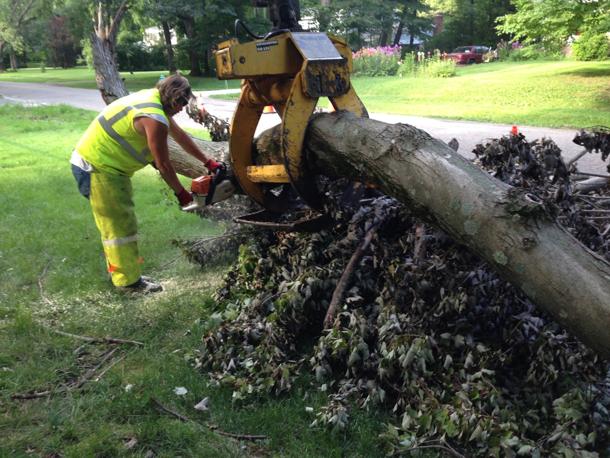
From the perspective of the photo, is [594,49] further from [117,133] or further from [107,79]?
[117,133]

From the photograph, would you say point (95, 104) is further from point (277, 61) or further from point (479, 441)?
point (479, 441)

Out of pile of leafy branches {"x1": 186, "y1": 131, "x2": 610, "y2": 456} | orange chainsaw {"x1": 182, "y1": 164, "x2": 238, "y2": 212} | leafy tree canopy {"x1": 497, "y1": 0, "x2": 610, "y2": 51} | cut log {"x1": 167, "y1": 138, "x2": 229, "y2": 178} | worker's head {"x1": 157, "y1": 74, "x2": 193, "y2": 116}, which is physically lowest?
pile of leafy branches {"x1": 186, "y1": 131, "x2": 610, "y2": 456}

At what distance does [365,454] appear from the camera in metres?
2.66

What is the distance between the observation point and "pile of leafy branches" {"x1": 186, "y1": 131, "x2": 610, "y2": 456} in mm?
2584

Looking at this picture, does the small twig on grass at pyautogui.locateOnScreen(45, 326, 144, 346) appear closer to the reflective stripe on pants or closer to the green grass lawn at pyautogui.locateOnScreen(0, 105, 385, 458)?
the green grass lawn at pyautogui.locateOnScreen(0, 105, 385, 458)

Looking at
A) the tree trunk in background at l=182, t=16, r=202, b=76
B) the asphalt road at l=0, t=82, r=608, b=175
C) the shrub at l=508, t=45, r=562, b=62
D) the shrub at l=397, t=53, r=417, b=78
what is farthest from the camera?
the tree trunk in background at l=182, t=16, r=202, b=76

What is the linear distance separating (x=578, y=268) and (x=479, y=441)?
2.71 feet

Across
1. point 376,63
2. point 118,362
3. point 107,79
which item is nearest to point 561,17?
point 376,63

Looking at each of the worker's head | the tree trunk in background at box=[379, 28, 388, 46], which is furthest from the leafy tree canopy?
the tree trunk in background at box=[379, 28, 388, 46]

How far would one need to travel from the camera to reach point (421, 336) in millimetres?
2896

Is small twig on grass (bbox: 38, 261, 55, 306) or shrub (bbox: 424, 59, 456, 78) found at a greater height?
shrub (bbox: 424, 59, 456, 78)

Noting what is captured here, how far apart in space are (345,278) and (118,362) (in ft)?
4.73

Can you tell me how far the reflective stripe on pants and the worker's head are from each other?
0.69 meters

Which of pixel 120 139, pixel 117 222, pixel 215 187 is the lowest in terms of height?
pixel 117 222
